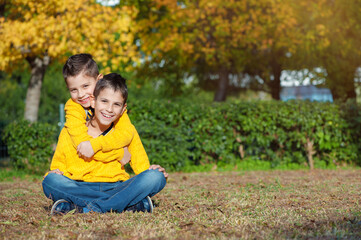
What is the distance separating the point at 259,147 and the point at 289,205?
4981 millimetres

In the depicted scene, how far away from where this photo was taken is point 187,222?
11.2 ft

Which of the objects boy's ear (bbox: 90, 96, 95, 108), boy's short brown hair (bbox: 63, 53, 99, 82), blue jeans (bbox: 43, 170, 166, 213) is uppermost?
boy's short brown hair (bbox: 63, 53, 99, 82)

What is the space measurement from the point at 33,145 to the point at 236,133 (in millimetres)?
4353

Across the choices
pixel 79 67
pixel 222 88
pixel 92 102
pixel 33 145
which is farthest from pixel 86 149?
pixel 222 88

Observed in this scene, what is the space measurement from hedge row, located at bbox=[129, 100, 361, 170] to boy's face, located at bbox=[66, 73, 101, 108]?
468 centimetres

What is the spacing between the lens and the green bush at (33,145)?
Result: 869 cm

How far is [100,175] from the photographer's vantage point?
386 centimetres

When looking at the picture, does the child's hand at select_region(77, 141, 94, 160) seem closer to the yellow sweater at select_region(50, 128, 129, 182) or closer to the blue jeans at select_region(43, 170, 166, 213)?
the yellow sweater at select_region(50, 128, 129, 182)

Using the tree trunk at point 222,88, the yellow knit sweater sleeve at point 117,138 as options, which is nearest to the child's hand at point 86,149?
the yellow knit sweater sleeve at point 117,138

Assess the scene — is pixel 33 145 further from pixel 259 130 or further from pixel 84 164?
pixel 84 164

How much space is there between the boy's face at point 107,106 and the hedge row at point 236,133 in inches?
184

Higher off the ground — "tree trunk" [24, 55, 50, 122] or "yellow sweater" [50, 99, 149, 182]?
"tree trunk" [24, 55, 50, 122]

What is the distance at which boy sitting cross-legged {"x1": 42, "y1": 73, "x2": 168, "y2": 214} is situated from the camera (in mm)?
3732

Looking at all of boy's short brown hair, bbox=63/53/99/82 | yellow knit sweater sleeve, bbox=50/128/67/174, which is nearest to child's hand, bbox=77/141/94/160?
yellow knit sweater sleeve, bbox=50/128/67/174
